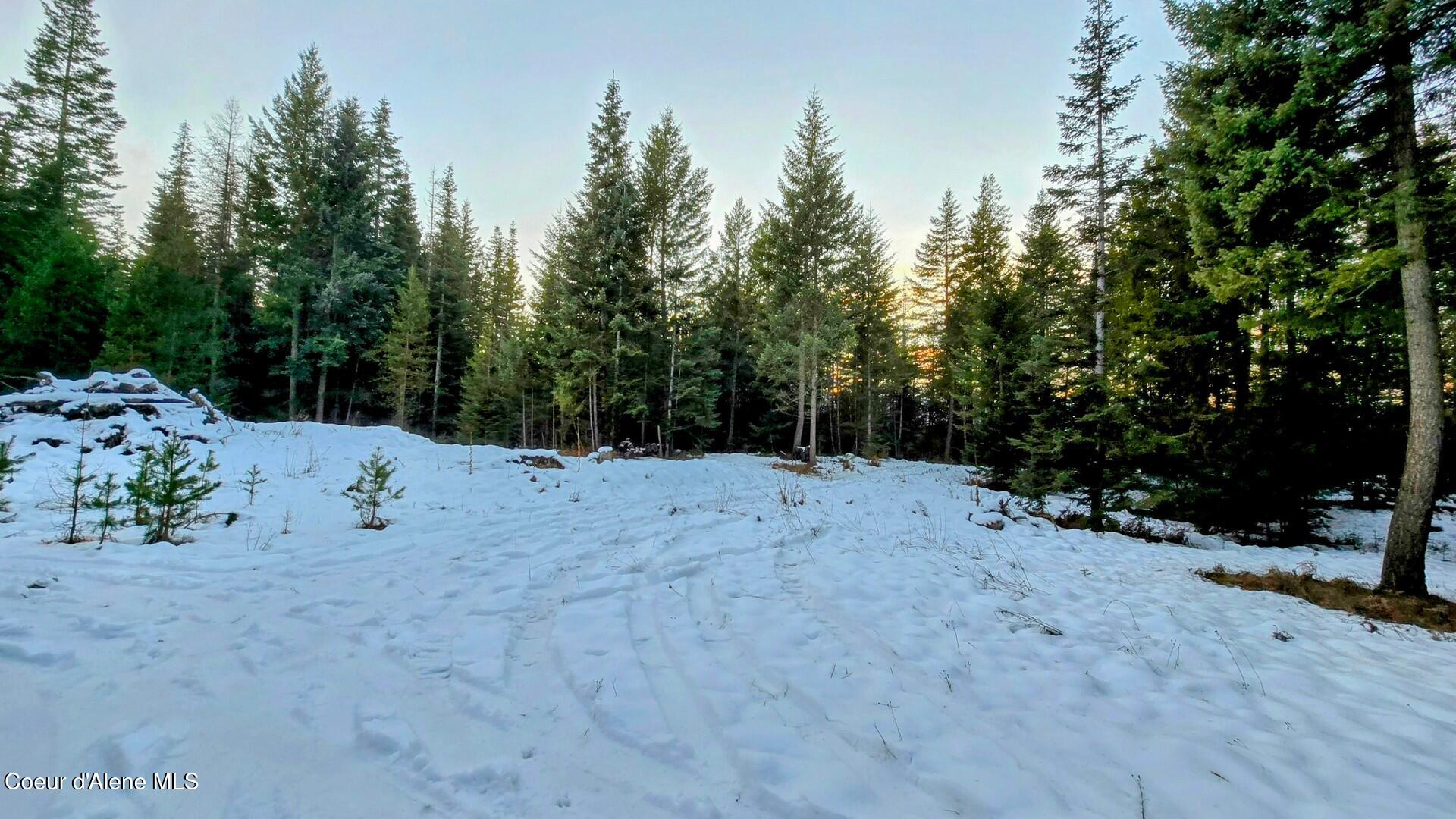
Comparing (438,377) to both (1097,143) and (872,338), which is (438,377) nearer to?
(872,338)

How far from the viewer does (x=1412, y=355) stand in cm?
537

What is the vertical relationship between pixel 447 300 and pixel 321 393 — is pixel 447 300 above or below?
above

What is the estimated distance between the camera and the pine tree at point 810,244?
1803cm

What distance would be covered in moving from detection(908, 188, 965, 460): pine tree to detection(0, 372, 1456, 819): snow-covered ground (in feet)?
67.0

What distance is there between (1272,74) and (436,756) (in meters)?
10.5

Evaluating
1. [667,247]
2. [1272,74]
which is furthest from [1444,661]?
[667,247]

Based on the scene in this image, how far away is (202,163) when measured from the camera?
21094mm

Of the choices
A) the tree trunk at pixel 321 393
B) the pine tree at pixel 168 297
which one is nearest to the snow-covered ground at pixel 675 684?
the pine tree at pixel 168 297

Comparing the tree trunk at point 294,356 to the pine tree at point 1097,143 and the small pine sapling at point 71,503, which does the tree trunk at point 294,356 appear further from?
the pine tree at point 1097,143

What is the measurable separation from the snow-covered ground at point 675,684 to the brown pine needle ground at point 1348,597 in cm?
43

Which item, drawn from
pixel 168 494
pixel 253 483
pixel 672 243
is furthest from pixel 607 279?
pixel 168 494

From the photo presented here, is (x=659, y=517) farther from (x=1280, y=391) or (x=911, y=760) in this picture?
(x=1280, y=391)

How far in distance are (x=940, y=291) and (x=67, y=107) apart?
1396 inches

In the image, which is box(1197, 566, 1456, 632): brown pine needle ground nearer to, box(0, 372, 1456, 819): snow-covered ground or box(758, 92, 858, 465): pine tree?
box(0, 372, 1456, 819): snow-covered ground
